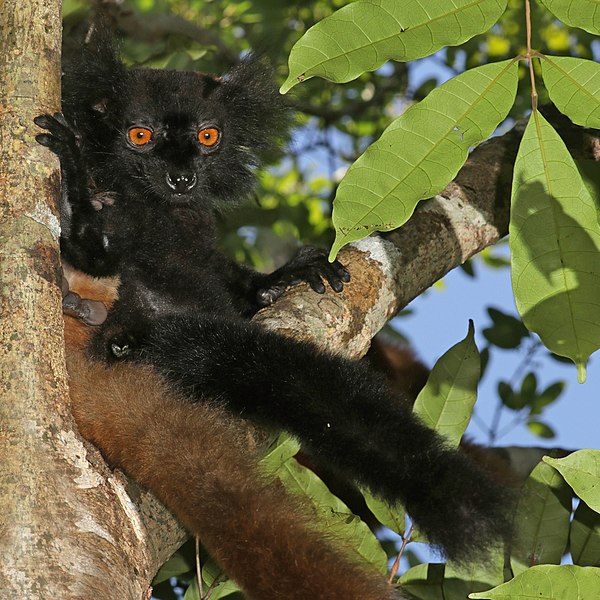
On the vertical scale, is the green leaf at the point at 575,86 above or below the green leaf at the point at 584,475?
above

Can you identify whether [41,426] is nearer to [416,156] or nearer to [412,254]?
[416,156]

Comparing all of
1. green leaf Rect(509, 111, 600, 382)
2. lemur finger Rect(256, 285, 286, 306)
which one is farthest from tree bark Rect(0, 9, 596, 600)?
lemur finger Rect(256, 285, 286, 306)

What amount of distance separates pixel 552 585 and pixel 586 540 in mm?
731

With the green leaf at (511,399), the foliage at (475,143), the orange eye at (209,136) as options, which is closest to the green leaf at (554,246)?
the foliage at (475,143)

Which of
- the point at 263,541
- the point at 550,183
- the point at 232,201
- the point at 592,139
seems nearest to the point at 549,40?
the point at 592,139

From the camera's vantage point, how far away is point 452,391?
2.36m

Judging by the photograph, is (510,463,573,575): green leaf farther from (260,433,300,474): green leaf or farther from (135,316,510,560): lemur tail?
(260,433,300,474): green leaf

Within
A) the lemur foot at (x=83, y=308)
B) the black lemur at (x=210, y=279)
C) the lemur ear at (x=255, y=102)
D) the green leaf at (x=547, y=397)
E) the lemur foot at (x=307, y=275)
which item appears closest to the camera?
the black lemur at (x=210, y=279)

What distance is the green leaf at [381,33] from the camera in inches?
65.4

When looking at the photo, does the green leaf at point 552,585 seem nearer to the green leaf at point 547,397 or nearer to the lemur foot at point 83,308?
the lemur foot at point 83,308

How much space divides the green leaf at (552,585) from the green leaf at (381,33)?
994 millimetres

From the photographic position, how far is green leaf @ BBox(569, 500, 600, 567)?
2.18m

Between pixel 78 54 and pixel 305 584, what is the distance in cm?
220

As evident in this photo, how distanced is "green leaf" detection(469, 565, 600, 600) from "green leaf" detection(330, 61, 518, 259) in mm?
703
